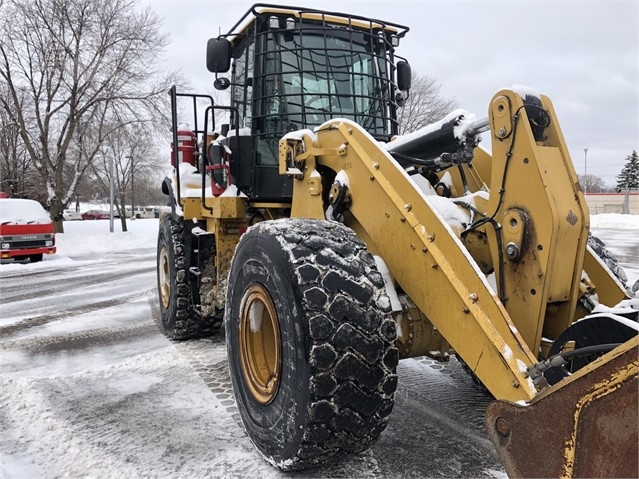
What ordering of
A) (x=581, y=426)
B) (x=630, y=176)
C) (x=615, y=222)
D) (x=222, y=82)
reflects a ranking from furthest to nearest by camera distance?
(x=630, y=176), (x=615, y=222), (x=222, y=82), (x=581, y=426)

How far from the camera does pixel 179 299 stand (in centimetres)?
523

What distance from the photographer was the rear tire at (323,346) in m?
2.29

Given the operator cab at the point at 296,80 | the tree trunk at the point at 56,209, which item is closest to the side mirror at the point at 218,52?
the operator cab at the point at 296,80

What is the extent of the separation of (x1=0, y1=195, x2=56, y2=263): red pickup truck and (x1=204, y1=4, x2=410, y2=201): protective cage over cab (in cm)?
1146

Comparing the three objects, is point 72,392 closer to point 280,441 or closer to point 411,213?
point 280,441

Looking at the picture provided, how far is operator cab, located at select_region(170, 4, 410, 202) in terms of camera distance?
4.22 m

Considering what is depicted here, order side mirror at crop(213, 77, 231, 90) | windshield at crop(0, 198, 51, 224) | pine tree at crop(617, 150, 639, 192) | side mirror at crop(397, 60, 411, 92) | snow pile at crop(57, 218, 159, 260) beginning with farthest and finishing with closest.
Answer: pine tree at crop(617, 150, 639, 192), snow pile at crop(57, 218, 159, 260), windshield at crop(0, 198, 51, 224), side mirror at crop(213, 77, 231, 90), side mirror at crop(397, 60, 411, 92)

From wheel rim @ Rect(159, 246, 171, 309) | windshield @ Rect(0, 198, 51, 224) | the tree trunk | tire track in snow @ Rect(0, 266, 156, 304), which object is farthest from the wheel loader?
Result: the tree trunk

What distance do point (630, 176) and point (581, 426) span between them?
66684 mm

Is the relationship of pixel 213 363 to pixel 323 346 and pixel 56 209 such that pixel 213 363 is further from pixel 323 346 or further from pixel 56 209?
pixel 56 209

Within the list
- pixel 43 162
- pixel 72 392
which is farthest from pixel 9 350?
pixel 43 162

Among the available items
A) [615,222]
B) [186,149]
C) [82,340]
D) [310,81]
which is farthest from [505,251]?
[615,222]

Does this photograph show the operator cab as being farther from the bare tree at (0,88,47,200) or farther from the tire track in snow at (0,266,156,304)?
the bare tree at (0,88,47,200)

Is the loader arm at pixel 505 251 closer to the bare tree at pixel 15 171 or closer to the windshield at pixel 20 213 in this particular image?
the windshield at pixel 20 213
